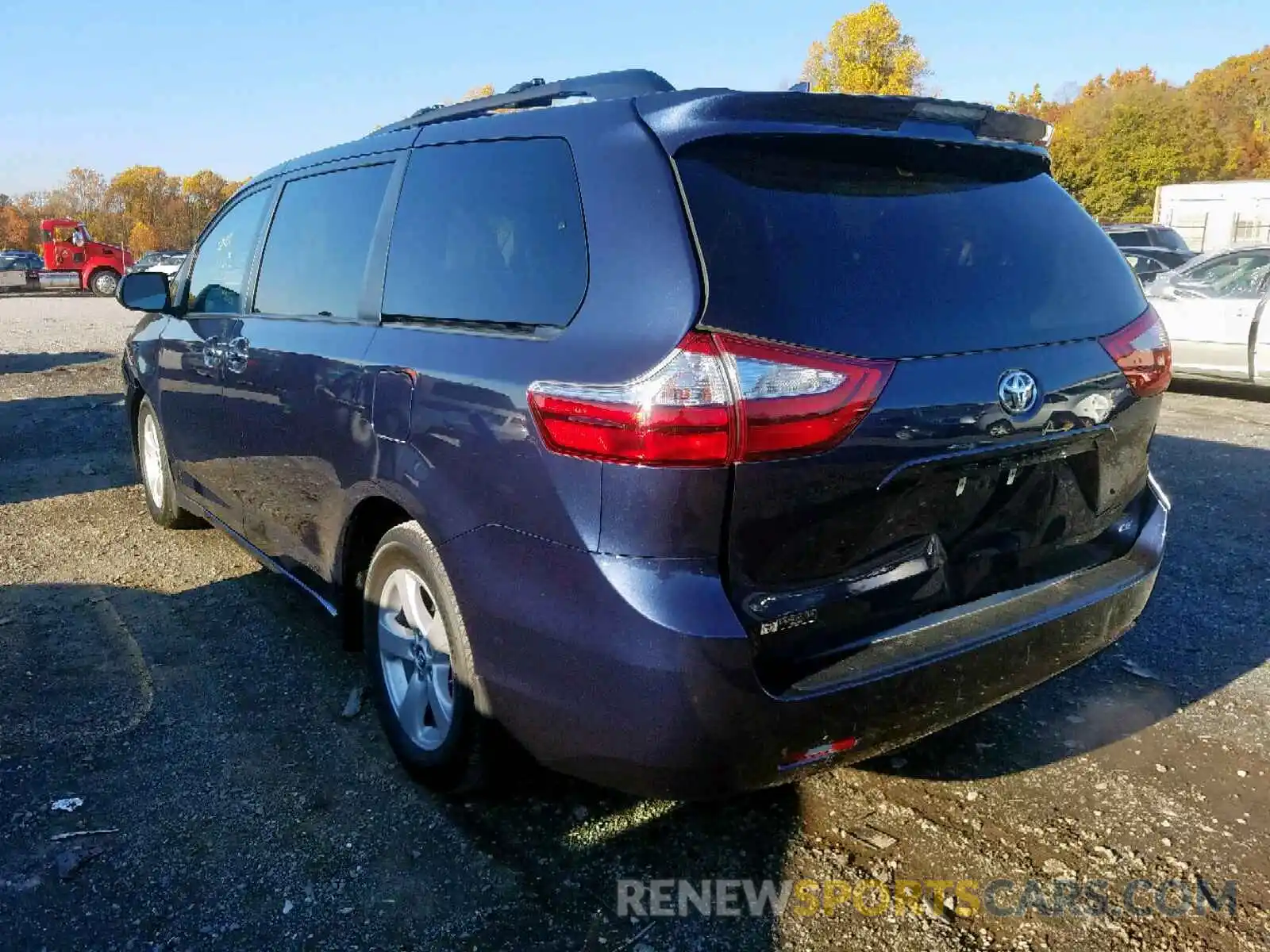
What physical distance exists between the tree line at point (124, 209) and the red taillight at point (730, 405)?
229ft

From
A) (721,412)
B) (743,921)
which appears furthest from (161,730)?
(721,412)

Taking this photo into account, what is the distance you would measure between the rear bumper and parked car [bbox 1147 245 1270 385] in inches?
325

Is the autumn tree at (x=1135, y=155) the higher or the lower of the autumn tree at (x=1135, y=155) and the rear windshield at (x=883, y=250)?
the higher

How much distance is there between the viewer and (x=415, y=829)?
2.72 meters

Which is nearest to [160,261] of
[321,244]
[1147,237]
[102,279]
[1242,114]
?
[102,279]

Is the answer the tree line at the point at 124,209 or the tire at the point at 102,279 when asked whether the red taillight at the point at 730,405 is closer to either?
the tire at the point at 102,279

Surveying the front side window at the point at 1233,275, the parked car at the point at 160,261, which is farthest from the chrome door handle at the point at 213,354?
the parked car at the point at 160,261

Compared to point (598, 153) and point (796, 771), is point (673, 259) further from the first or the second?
point (796, 771)

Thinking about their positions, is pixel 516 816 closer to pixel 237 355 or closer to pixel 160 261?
pixel 237 355

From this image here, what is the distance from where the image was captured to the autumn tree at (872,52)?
59.8 meters

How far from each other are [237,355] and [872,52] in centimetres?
6402

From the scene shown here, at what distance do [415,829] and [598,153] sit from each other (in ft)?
6.05

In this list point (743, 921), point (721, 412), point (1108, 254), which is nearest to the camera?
point (721, 412)

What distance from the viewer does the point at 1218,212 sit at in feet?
94.6
